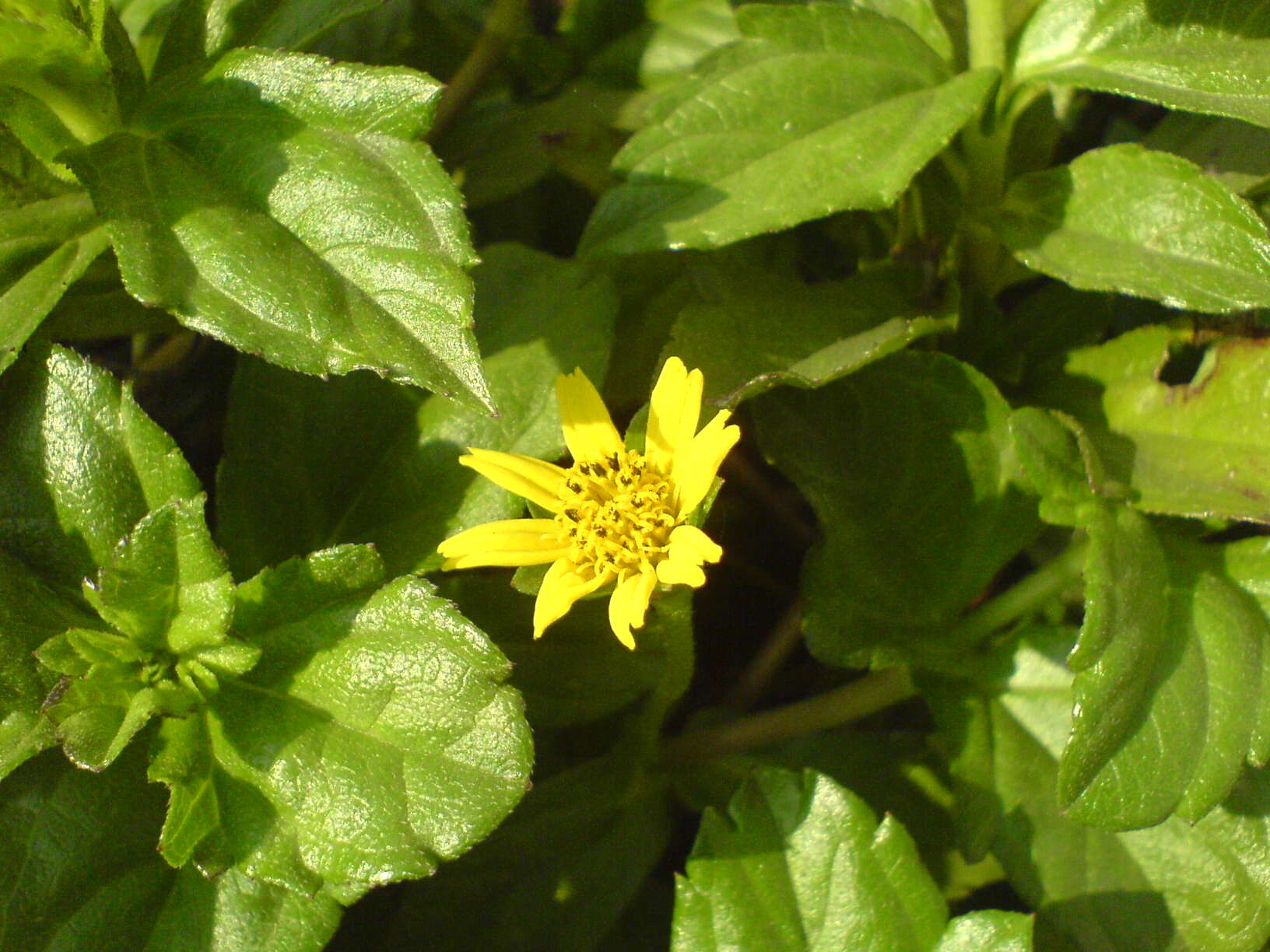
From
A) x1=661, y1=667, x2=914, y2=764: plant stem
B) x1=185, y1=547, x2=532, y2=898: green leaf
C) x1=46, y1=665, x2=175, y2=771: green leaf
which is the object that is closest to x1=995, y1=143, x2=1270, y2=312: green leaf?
x1=661, y1=667, x2=914, y2=764: plant stem

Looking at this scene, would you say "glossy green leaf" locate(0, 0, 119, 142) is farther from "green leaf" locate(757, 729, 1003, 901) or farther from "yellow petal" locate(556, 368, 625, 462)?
"green leaf" locate(757, 729, 1003, 901)

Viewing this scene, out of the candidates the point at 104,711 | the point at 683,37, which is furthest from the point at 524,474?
the point at 683,37

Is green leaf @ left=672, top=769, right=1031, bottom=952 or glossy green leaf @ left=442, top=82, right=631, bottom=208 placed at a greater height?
glossy green leaf @ left=442, top=82, right=631, bottom=208

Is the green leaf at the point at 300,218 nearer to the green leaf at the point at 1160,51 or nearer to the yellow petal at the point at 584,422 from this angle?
the yellow petal at the point at 584,422

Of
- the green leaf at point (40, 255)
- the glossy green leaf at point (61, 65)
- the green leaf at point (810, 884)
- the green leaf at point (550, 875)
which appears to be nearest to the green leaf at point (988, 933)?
the green leaf at point (810, 884)

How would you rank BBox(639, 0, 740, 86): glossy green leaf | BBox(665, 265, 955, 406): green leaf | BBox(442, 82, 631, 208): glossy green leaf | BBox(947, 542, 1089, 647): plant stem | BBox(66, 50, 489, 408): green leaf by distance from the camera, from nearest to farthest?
BBox(66, 50, 489, 408): green leaf < BBox(665, 265, 955, 406): green leaf < BBox(947, 542, 1089, 647): plant stem < BBox(442, 82, 631, 208): glossy green leaf < BBox(639, 0, 740, 86): glossy green leaf

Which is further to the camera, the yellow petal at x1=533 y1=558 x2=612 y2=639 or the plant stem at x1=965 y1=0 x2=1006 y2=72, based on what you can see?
the plant stem at x1=965 y1=0 x2=1006 y2=72
